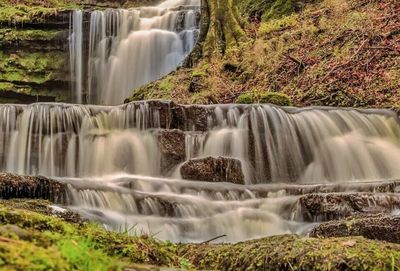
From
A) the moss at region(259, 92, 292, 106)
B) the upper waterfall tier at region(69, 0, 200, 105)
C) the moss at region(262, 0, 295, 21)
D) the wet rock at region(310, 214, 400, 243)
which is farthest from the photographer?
the upper waterfall tier at region(69, 0, 200, 105)

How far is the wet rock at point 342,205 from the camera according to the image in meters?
5.88

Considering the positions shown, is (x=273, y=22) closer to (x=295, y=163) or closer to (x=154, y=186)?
(x=295, y=163)

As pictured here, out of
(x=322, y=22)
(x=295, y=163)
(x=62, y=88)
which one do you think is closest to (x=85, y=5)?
(x=62, y=88)

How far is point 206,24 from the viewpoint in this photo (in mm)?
15812

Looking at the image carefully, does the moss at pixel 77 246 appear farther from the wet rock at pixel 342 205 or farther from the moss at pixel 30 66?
the moss at pixel 30 66

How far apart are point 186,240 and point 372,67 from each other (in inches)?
325

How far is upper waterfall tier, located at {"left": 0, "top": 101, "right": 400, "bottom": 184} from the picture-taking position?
973 centimetres

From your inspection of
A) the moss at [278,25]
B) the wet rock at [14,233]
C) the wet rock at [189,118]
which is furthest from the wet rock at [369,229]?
the moss at [278,25]

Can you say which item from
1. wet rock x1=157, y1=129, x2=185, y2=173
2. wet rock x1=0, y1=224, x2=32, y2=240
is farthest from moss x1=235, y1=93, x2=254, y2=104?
wet rock x1=0, y1=224, x2=32, y2=240

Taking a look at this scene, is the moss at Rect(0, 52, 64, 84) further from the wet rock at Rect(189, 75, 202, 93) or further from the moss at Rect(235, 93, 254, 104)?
the moss at Rect(235, 93, 254, 104)

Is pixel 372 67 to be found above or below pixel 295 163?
above

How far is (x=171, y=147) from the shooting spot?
31.7 ft

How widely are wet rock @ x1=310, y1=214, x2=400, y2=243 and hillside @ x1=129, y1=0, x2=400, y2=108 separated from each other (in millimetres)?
7710

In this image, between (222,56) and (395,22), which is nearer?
(395,22)
